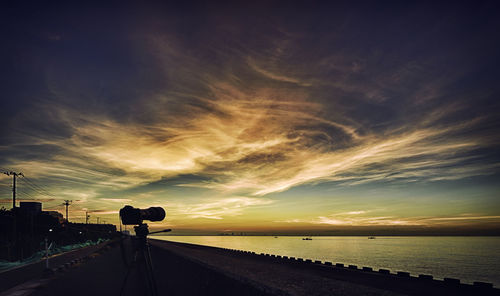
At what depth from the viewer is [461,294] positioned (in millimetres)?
11234

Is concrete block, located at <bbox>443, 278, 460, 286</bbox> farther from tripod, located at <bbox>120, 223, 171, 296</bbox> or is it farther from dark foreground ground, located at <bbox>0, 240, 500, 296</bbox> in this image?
tripod, located at <bbox>120, 223, 171, 296</bbox>

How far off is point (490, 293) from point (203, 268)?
36.5 ft

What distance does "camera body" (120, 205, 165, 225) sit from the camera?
630 centimetres

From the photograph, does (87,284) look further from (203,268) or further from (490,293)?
(490,293)

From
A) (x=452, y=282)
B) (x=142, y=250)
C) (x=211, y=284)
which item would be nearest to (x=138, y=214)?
(x=142, y=250)

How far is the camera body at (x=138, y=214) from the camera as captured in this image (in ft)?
20.7

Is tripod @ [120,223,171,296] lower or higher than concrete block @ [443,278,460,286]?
higher

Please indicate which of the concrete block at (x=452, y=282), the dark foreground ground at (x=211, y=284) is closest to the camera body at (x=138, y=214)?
the dark foreground ground at (x=211, y=284)

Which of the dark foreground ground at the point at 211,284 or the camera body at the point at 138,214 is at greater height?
the camera body at the point at 138,214

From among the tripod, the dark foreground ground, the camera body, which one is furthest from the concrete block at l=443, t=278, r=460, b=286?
the camera body

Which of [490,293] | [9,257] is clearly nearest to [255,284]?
[490,293]

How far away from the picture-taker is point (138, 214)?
6496 millimetres

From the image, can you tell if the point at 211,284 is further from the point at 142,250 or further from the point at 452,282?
the point at 452,282

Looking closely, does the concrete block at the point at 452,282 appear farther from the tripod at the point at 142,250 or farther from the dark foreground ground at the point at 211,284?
the tripod at the point at 142,250
